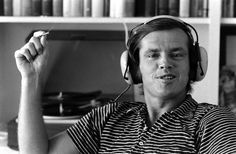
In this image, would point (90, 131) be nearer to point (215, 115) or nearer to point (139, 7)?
point (215, 115)

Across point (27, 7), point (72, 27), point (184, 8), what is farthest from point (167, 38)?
point (72, 27)

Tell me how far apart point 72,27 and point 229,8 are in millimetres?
724

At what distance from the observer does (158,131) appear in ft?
4.08

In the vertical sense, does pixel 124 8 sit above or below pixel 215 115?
above

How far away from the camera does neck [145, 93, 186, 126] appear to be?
133cm

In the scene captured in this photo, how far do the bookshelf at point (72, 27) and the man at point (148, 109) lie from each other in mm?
607

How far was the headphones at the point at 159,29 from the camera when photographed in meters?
1.30


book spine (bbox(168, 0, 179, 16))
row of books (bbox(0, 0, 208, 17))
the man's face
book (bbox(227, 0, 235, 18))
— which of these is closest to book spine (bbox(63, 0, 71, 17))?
row of books (bbox(0, 0, 208, 17))

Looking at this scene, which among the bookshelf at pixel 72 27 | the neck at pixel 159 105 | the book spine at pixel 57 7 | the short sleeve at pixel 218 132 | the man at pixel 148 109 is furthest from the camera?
the book spine at pixel 57 7

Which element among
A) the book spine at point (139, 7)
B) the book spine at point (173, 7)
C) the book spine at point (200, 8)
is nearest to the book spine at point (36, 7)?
the book spine at point (139, 7)

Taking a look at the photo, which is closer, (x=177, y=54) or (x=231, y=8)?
(x=177, y=54)

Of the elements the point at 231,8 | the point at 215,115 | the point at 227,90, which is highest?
the point at 231,8

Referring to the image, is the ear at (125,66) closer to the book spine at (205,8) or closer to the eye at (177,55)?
the eye at (177,55)

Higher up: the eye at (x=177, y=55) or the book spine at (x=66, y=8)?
the book spine at (x=66, y=8)
